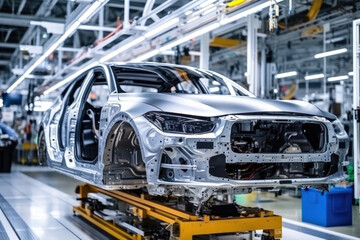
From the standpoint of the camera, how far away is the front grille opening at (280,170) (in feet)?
12.1

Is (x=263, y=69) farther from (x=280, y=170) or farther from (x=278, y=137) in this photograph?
(x=280, y=170)

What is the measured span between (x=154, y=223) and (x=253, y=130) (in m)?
1.93

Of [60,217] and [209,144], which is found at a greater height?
[209,144]

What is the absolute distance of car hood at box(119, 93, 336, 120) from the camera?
3.50 meters

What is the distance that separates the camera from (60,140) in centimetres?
586

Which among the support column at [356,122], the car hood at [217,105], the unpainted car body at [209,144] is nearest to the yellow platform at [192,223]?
the unpainted car body at [209,144]

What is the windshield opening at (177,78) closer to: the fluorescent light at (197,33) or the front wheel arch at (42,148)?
the fluorescent light at (197,33)

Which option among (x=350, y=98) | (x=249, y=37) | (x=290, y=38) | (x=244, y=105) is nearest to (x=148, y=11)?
(x=249, y=37)

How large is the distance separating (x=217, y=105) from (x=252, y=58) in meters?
4.55

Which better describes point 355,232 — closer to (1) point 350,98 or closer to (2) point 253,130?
(2) point 253,130

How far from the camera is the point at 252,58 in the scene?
26.1 feet

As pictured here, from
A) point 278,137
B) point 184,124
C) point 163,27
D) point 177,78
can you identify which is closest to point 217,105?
point 184,124

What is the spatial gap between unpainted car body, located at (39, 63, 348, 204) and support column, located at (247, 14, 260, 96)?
337 centimetres

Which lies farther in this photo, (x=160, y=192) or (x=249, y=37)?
(x=249, y=37)
